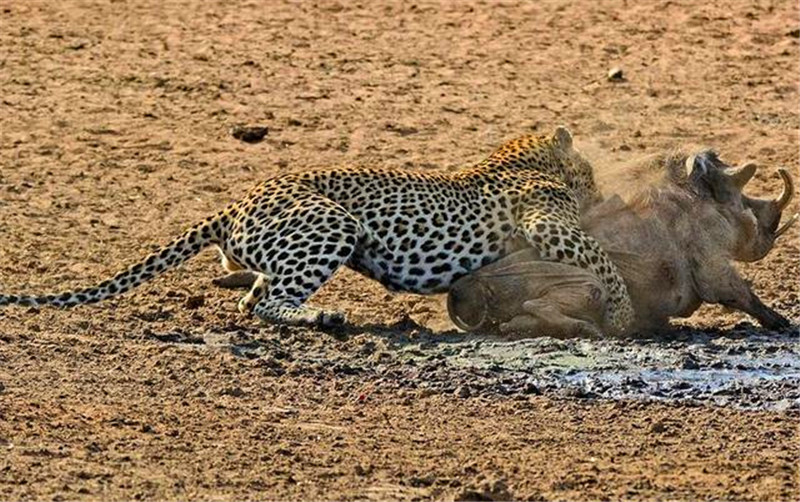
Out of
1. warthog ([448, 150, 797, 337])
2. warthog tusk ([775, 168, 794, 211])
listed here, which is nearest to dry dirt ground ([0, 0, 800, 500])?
warthog ([448, 150, 797, 337])

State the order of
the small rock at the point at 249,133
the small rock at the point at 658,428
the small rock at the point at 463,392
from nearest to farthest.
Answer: the small rock at the point at 658,428 < the small rock at the point at 463,392 < the small rock at the point at 249,133

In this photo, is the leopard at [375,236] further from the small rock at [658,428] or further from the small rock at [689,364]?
the small rock at [658,428]

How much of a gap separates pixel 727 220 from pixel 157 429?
181 inches

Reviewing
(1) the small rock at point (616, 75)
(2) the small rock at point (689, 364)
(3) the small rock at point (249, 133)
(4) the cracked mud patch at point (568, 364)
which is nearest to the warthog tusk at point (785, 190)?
(4) the cracked mud patch at point (568, 364)

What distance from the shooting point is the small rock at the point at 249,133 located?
55.0 feet

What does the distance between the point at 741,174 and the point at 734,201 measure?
0.18 m

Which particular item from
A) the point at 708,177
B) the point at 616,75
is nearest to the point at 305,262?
the point at 708,177

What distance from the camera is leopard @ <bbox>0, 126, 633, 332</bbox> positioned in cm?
1292

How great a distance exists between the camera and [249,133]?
16750mm

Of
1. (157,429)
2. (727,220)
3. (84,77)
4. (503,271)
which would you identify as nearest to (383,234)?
(503,271)

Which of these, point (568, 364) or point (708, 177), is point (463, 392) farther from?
point (708, 177)

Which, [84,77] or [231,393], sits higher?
[231,393]

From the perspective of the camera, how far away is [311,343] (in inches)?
485

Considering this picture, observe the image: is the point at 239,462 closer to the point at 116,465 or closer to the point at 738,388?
the point at 116,465
